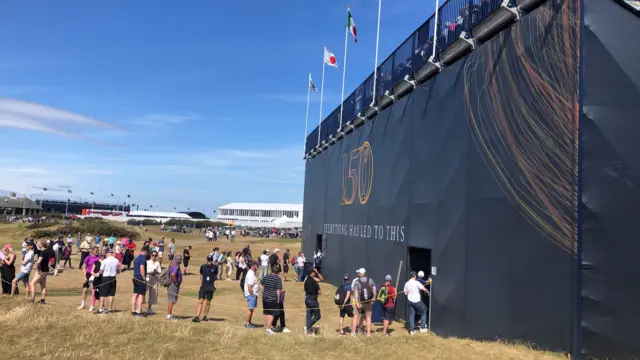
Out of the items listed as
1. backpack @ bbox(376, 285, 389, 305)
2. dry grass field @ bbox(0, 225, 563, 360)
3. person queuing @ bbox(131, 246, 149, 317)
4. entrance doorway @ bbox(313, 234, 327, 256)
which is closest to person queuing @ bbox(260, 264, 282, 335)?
dry grass field @ bbox(0, 225, 563, 360)

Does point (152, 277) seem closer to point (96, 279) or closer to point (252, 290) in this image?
point (96, 279)

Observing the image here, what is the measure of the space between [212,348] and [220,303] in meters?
7.46

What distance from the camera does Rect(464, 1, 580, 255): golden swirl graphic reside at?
27.2ft

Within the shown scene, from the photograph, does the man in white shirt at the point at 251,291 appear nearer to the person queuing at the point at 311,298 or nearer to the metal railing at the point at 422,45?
the person queuing at the point at 311,298

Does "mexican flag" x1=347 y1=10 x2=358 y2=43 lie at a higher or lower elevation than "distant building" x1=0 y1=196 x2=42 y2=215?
higher

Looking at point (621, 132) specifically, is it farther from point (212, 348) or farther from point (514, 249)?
point (212, 348)

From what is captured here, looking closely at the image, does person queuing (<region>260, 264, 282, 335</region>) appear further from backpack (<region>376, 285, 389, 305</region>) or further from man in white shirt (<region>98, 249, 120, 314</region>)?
man in white shirt (<region>98, 249, 120, 314</region>)

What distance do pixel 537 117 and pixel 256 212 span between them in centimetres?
13183

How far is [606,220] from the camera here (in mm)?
7863

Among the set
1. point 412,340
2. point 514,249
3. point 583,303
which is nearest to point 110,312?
point 412,340

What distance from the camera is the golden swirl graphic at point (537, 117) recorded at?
8.30 m

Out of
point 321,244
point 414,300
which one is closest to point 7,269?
point 414,300

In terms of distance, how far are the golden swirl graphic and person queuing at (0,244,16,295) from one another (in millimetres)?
12959

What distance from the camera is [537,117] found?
354 inches
